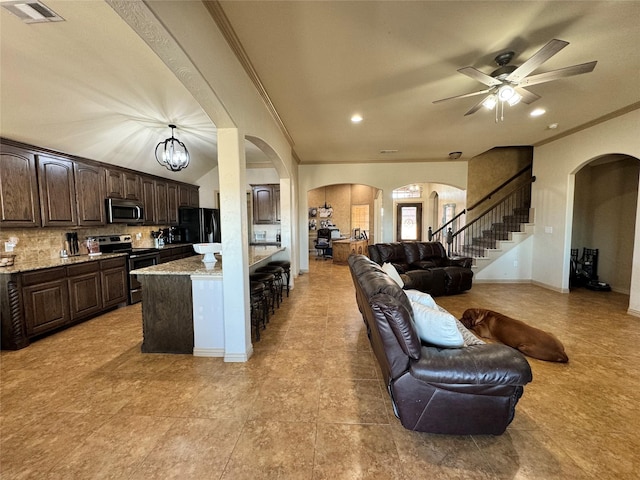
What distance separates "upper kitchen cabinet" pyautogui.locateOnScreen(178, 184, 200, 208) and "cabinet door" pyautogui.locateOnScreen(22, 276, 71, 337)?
10.1 feet

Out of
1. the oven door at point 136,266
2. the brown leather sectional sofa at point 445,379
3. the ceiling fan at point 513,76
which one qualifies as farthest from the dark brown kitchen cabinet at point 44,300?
the ceiling fan at point 513,76

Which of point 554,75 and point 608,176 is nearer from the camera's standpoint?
point 554,75

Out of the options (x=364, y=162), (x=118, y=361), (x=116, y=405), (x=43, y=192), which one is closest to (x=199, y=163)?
(x=43, y=192)

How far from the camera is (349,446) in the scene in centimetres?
163

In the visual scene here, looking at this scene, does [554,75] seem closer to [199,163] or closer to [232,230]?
[232,230]

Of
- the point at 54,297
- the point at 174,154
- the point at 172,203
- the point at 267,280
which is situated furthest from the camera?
the point at 172,203

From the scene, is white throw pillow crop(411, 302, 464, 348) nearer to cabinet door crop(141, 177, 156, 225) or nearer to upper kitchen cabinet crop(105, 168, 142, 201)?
upper kitchen cabinet crop(105, 168, 142, 201)

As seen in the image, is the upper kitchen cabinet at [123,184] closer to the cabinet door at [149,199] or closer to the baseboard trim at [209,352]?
the cabinet door at [149,199]

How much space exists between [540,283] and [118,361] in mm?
7329

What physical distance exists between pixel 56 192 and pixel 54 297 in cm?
144

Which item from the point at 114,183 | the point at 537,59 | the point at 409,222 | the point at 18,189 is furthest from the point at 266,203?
the point at 409,222

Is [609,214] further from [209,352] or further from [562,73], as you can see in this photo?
[209,352]

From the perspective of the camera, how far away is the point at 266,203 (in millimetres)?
6805

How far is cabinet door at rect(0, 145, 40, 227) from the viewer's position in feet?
9.98
